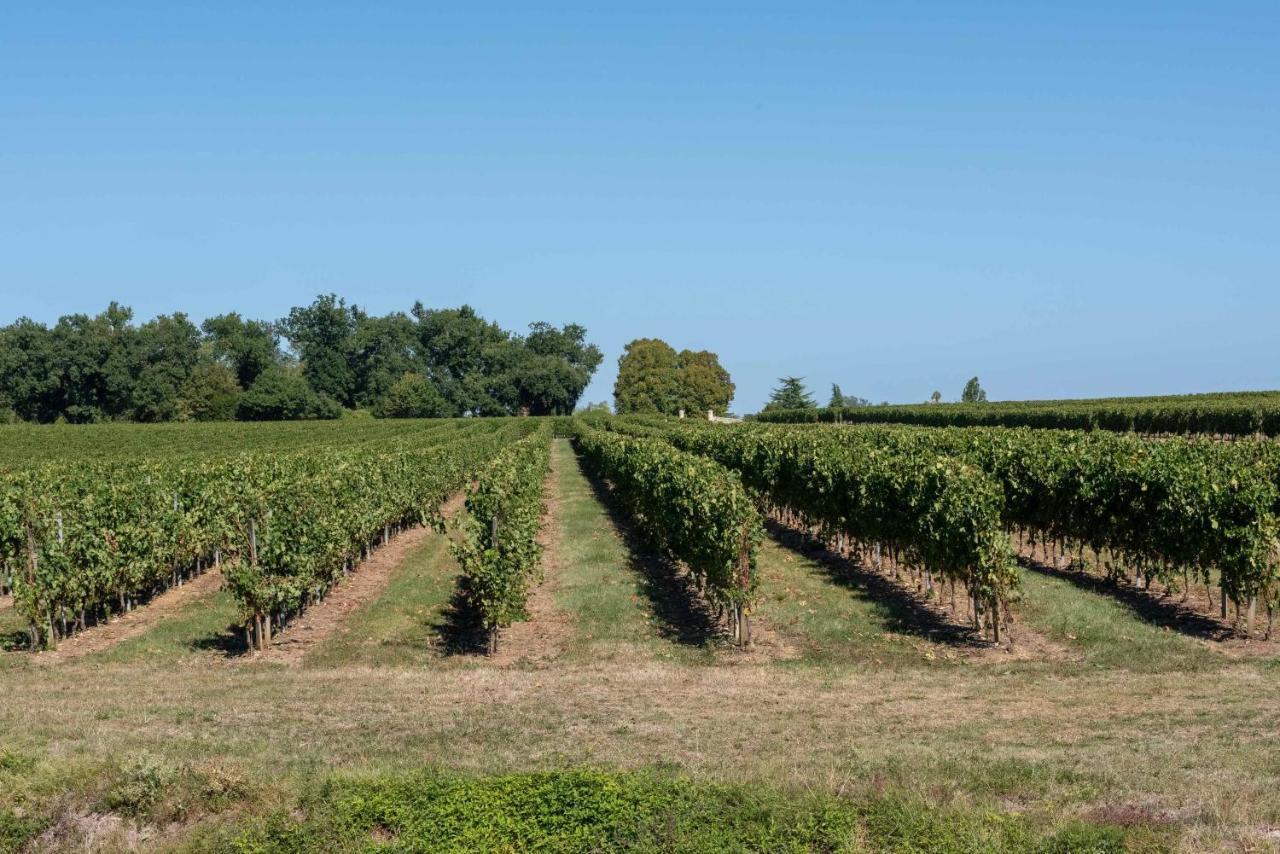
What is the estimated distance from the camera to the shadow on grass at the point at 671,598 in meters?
18.3

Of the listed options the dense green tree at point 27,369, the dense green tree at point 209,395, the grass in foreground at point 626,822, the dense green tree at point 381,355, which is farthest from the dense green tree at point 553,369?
the grass in foreground at point 626,822

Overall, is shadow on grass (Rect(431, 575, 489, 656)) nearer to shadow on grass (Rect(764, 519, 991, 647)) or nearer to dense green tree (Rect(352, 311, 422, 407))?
shadow on grass (Rect(764, 519, 991, 647))

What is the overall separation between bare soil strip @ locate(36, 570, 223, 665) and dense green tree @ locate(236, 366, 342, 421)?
108 meters

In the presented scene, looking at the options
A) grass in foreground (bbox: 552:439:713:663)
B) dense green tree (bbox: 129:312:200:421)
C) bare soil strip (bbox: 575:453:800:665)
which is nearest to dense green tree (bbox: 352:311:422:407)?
dense green tree (bbox: 129:312:200:421)

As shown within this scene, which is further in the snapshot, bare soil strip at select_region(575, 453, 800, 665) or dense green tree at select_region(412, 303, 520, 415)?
dense green tree at select_region(412, 303, 520, 415)

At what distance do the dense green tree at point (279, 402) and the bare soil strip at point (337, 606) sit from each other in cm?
10323

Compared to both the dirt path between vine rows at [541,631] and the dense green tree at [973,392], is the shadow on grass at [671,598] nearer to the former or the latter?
the dirt path between vine rows at [541,631]

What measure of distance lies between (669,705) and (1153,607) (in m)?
10.3

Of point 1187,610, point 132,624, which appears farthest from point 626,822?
point 132,624

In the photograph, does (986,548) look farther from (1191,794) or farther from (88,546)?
(88,546)

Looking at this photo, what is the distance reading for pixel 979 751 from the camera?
426 inches

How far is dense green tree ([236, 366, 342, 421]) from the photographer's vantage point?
127 metres

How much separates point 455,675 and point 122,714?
444 centimetres

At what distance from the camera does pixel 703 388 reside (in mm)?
141500
